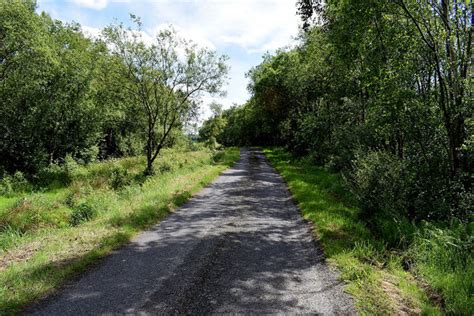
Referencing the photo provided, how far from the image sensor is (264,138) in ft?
252

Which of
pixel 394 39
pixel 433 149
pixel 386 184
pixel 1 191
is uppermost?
pixel 394 39

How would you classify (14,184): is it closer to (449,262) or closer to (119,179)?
(119,179)

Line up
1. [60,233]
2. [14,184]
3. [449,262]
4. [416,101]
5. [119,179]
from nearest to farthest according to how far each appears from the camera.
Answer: [449,262]
[60,233]
[416,101]
[14,184]
[119,179]

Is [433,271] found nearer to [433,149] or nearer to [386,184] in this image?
[386,184]

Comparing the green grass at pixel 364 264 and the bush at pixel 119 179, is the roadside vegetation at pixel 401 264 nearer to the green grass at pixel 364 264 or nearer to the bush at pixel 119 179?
the green grass at pixel 364 264

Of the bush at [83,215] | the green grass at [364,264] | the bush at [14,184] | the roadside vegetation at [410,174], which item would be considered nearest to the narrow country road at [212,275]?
the green grass at [364,264]

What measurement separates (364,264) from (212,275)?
2976 mm

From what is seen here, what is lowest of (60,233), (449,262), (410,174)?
(60,233)

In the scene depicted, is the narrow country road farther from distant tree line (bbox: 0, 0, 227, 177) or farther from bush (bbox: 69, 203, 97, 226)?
distant tree line (bbox: 0, 0, 227, 177)

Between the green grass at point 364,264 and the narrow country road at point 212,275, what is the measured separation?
0.29 metres

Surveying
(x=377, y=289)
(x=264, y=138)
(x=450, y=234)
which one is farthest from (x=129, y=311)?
(x=264, y=138)

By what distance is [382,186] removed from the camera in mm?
8844

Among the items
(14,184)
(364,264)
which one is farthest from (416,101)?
(14,184)

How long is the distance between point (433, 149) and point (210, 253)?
730cm
